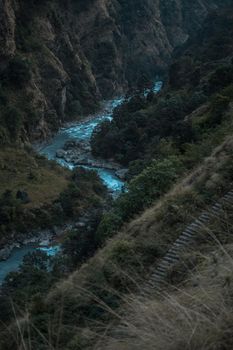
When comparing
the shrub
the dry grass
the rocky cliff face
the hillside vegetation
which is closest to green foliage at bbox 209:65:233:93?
the hillside vegetation

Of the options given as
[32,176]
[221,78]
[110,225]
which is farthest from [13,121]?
[110,225]

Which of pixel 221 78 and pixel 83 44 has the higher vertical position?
pixel 221 78

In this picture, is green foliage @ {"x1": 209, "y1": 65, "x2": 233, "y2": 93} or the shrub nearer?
green foliage @ {"x1": 209, "y1": 65, "x2": 233, "y2": 93}

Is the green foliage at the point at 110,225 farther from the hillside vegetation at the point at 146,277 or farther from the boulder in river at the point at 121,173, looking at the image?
the boulder in river at the point at 121,173

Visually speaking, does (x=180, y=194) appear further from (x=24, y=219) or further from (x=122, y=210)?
(x=24, y=219)

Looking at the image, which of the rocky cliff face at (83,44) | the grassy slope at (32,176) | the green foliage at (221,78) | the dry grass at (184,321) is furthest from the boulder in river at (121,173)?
the dry grass at (184,321)

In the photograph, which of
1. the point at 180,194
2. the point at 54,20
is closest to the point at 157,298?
the point at 180,194

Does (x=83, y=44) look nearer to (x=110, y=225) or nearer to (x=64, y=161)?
(x=64, y=161)

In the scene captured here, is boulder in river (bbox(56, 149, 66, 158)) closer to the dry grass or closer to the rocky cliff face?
the rocky cliff face
